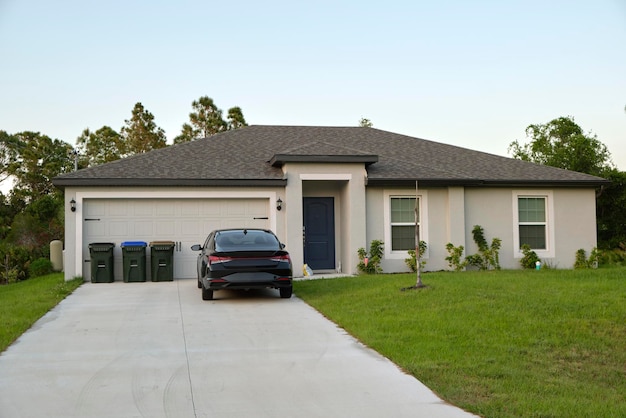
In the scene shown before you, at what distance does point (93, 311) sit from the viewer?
10.7 m

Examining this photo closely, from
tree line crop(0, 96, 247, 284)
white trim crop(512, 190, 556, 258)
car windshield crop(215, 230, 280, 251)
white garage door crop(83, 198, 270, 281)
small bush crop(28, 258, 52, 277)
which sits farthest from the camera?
tree line crop(0, 96, 247, 284)

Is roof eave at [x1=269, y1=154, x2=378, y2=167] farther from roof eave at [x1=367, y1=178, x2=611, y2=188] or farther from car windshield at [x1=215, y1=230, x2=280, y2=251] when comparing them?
car windshield at [x1=215, y1=230, x2=280, y2=251]

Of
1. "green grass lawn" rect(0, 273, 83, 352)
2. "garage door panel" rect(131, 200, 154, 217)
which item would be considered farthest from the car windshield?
"garage door panel" rect(131, 200, 154, 217)

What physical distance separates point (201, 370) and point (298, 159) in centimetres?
1004

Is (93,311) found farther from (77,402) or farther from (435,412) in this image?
(435,412)

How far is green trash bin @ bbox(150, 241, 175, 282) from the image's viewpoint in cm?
1541

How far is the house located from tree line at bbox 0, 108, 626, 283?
18.7 feet

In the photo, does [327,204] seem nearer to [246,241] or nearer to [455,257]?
[455,257]

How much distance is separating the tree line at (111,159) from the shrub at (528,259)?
6773 mm

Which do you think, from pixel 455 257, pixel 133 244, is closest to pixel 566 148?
pixel 455 257

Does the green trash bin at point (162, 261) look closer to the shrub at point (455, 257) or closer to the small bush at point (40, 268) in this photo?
the small bush at point (40, 268)

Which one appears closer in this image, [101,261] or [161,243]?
[101,261]

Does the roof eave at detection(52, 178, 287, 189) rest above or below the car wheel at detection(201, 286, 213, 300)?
above

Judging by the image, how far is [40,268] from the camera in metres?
20.6
